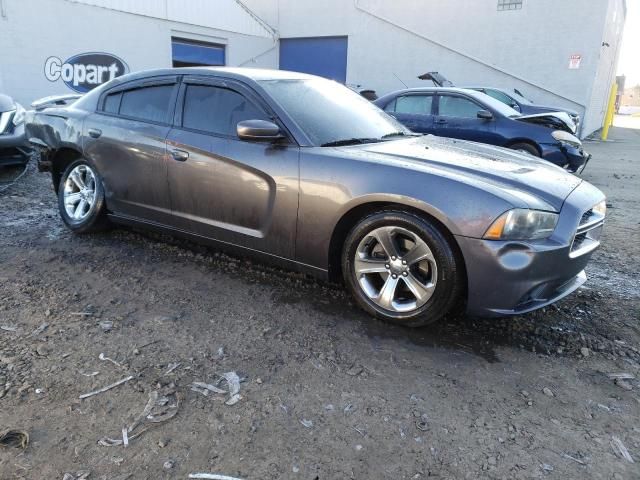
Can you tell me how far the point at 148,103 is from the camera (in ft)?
A: 13.9

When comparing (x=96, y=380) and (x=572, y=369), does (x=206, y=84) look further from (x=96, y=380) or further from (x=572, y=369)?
(x=572, y=369)

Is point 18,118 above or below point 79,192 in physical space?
above

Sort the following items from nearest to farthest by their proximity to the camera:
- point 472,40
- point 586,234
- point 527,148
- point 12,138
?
point 586,234
point 12,138
point 527,148
point 472,40

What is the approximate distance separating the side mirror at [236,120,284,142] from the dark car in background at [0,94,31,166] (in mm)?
4566

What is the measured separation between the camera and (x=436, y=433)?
228cm

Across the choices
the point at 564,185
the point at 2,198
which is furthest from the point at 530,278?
the point at 2,198

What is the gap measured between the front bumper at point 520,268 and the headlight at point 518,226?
35mm

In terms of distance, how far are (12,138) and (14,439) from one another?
5.49 meters

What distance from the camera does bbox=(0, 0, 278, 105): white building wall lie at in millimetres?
13031

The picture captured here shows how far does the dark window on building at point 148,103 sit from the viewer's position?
13.5 ft

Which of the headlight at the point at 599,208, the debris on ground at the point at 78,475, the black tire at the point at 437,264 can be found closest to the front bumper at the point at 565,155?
the headlight at the point at 599,208

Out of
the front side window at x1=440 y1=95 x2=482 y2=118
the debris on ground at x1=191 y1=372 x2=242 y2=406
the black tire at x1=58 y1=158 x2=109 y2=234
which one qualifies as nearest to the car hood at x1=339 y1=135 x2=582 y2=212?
the debris on ground at x1=191 y1=372 x2=242 y2=406

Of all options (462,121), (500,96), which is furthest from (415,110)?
(500,96)

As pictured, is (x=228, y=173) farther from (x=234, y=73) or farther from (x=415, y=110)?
(x=415, y=110)
